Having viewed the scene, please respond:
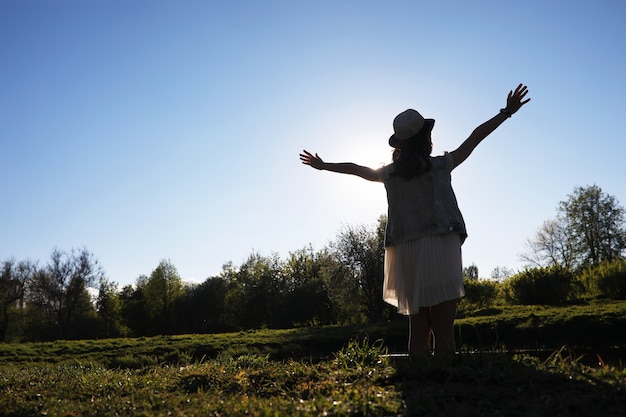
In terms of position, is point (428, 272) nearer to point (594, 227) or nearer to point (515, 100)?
point (515, 100)

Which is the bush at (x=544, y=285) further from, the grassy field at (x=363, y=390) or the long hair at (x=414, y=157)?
the long hair at (x=414, y=157)

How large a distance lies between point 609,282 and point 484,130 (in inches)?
994

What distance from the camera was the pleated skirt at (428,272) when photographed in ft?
13.6

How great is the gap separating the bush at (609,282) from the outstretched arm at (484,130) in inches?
977

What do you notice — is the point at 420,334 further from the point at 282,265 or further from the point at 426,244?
the point at 282,265

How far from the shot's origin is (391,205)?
470 centimetres

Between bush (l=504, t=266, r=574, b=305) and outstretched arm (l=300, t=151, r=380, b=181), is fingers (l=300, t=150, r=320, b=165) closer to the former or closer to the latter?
outstretched arm (l=300, t=151, r=380, b=181)

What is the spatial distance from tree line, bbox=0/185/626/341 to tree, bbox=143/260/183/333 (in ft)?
0.39

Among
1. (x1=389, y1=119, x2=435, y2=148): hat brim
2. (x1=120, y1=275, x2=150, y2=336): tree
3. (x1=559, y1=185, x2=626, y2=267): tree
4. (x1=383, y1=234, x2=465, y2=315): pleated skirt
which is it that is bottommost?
(x1=120, y1=275, x2=150, y2=336): tree

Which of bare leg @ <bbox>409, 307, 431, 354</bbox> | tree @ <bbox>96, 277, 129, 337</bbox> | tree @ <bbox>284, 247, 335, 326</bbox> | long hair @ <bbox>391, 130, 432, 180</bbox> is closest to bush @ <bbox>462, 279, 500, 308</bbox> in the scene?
tree @ <bbox>284, 247, 335, 326</bbox>

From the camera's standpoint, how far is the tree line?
37.6 m

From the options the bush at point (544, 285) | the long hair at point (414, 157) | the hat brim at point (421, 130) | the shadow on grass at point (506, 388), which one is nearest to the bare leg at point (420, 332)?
the shadow on grass at point (506, 388)

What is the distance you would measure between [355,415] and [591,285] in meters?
28.2

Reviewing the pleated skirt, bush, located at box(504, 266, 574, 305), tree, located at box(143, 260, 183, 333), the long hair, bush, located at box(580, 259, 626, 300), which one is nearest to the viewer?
the pleated skirt
